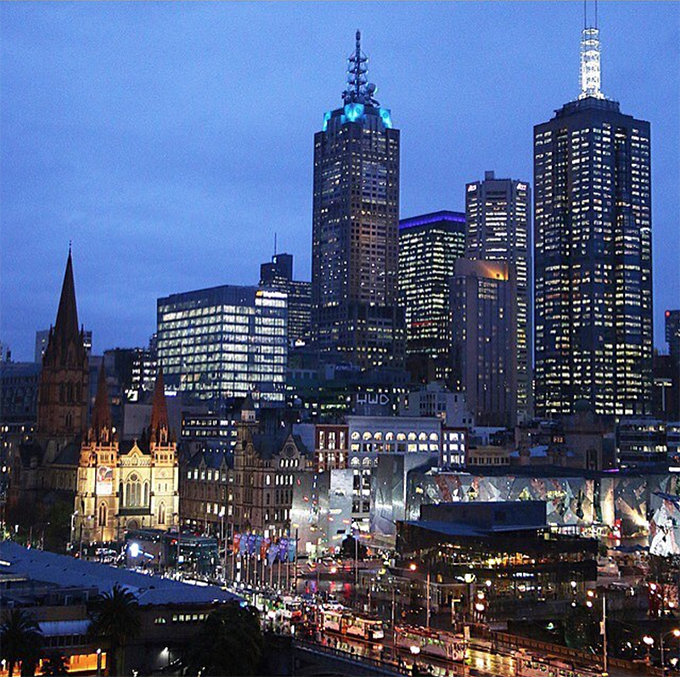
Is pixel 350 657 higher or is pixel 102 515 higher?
pixel 102 515

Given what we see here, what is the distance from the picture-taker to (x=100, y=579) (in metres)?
110

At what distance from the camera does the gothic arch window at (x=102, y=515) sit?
195750 mm

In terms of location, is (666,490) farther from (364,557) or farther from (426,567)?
(426,567)

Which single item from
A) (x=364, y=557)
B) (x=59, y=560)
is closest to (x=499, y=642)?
(x=59, y=560)

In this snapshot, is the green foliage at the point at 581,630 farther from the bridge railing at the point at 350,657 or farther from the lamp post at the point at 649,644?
the bridge railing at the point at 350,657

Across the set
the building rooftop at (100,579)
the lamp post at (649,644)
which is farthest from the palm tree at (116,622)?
the lamp post at (649,644)

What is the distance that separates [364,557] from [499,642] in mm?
70857

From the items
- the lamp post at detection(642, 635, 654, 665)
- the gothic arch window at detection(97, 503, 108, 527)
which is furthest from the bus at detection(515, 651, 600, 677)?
the gothic arch window at detection(97, 503, 108, 527)

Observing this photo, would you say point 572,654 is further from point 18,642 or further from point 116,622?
point 18,642

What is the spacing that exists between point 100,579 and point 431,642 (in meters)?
33.8

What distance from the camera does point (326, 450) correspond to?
655 feet

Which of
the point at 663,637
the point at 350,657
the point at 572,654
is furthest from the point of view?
the point at 663,637

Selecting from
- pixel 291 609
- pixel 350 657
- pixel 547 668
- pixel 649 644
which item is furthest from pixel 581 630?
pixel 350 657

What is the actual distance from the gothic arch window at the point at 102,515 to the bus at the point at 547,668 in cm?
12089
